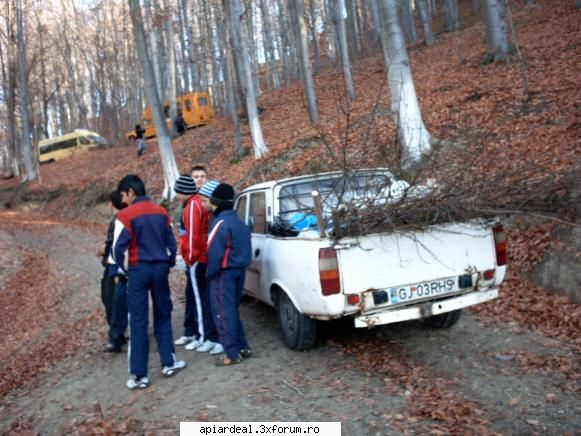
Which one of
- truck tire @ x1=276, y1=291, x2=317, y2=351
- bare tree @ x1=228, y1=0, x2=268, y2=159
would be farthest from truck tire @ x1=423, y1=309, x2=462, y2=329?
bare tree @ x1=228, y1=0, x2=268, y2=159

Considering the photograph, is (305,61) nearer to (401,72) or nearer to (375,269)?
(401,72)

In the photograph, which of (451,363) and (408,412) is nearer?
(408,412)

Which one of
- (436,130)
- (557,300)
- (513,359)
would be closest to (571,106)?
(436,130)

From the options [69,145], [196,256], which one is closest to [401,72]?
[196,256]

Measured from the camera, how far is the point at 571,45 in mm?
15828

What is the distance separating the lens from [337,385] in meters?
4.45

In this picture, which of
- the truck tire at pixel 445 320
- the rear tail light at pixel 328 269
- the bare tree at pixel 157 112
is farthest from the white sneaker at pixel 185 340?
the bare tree at pixel 157 112

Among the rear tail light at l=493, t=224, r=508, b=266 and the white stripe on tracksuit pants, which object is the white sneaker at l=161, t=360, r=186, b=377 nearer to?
the white stripe on tracksuit pants

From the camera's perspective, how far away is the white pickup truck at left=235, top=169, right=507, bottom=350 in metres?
4.48

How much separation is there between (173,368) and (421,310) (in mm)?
2545

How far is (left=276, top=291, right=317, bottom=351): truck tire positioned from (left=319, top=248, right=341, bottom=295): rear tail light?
0.79 m

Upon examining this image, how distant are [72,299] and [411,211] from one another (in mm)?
7542

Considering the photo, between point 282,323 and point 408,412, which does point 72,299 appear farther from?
point 408,412

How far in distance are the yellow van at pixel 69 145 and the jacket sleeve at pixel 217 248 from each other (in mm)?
36196
